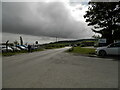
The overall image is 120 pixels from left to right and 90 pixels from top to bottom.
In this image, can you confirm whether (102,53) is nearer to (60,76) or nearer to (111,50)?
(111,50)

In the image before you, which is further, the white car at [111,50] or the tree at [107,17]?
the tree at [107,17]

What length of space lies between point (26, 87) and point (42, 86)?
574 mm

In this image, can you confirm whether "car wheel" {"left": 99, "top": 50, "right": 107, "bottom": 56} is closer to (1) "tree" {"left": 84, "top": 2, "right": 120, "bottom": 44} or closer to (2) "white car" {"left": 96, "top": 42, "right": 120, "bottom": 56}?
(2) "white car" {"left": 96, "top": 42, "right": 120, "bottom": 56}

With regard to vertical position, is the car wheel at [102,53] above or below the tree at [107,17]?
below

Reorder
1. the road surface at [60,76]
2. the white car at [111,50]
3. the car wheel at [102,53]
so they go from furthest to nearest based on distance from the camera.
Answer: the car wheel at [102,53]
the white car at [111,50]
the road surface at [60,76]

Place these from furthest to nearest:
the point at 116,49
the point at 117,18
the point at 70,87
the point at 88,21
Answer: the point at 88,21, the point at 117,18, the point at 116,49, the point at 70,87

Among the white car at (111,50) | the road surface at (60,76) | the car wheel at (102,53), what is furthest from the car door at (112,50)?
the road surface at (60,76)

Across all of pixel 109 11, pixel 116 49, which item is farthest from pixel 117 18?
pixel 116 49

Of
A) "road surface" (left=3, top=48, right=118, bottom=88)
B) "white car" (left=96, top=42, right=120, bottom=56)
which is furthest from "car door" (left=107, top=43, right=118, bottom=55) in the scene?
"road surface" (left=3, top=48, right=118, bottom=88)

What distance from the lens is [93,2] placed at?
60.0ft

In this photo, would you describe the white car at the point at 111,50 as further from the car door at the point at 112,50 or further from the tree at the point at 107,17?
the tree at the point at 107,17

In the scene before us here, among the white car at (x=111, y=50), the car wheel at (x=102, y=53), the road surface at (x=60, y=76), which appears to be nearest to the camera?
the road surface at (x=60, y=76)

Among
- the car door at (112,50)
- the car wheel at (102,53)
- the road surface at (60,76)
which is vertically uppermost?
the car door at (112,50)

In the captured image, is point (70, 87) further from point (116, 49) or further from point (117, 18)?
point (117, 18)
